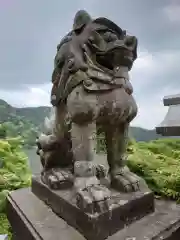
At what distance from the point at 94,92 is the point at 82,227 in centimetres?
43

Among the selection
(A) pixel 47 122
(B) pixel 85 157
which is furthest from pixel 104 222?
(A) pixel 47 122

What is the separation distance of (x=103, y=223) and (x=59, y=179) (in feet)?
1.01

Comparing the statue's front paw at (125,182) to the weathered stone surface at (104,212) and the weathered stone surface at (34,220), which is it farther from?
the weathered stone surface at (34,220)

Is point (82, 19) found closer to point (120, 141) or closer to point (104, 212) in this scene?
point (120, 141)

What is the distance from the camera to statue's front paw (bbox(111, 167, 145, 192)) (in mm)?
933

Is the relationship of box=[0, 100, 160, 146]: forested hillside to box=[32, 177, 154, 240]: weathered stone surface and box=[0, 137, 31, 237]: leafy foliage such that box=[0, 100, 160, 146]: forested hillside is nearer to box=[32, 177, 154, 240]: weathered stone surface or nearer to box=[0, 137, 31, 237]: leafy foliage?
box=[0, 137, 31, 237]: leafy foliage

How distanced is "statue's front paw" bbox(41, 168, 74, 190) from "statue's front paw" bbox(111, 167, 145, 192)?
172 mm

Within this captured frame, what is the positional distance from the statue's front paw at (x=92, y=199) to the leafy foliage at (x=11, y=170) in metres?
0.88

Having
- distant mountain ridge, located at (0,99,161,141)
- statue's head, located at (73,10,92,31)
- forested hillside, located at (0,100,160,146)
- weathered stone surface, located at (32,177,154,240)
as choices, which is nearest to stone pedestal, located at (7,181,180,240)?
weathered stone surface, located at (32,177,154,240)

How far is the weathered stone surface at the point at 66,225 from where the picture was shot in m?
0.79

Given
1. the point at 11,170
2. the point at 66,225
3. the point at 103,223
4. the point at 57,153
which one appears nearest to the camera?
the point at 103,223

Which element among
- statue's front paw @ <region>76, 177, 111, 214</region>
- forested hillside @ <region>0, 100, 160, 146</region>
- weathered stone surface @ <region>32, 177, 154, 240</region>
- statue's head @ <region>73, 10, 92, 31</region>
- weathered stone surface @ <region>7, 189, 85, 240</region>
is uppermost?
statue's head @ <region>73, 10, 92, 31</region>

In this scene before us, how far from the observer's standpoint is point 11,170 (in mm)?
2051

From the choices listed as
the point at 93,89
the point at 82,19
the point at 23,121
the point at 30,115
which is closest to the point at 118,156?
the point at 93,89
